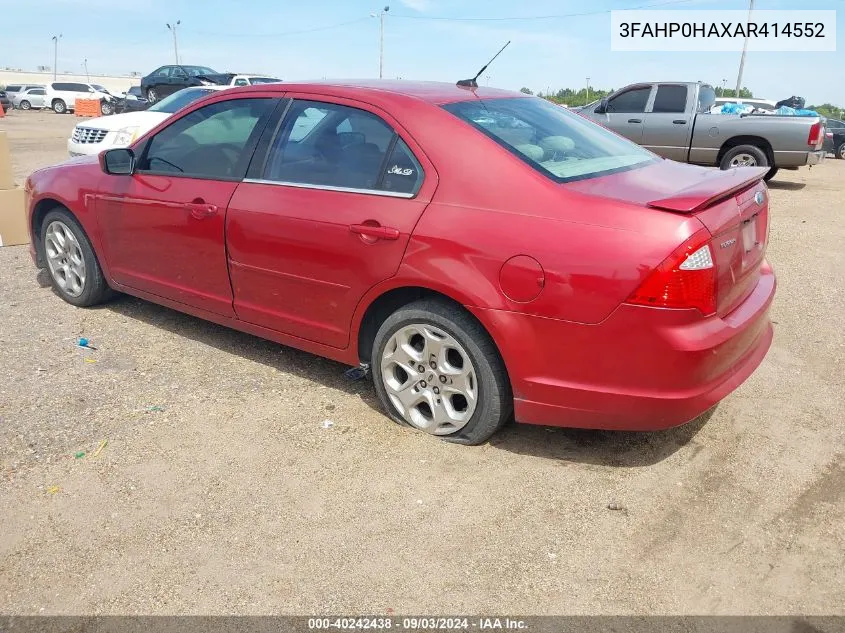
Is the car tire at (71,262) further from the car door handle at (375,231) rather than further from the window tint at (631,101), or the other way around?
the window tint at (631,101)

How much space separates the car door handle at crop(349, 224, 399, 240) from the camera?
126 inches

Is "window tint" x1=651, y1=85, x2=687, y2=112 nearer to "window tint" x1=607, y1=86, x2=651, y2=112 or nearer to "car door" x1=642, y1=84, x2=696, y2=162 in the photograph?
"car door" x1=642, y1=84, x2=696, y2=162

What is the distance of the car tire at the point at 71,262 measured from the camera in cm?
491

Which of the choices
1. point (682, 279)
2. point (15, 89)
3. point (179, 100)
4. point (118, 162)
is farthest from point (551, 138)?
point (15, 89)

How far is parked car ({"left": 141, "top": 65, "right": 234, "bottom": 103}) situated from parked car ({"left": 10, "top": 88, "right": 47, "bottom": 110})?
1891 centimetres

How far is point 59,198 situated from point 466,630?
4182 millimetres

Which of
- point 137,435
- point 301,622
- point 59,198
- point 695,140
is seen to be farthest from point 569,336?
point 695,140

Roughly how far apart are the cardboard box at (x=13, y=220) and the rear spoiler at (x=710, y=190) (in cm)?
647

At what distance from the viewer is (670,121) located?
40.7 feet

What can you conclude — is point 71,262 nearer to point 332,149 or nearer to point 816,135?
point 332,149

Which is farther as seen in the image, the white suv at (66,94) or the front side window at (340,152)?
the white suv at (66,94)

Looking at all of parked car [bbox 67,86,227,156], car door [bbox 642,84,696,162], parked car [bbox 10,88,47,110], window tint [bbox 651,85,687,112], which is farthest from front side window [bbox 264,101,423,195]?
parked car [bbox 10,88,47,110]

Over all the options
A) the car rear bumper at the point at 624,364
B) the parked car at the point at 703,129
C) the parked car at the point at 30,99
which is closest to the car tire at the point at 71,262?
the car rear bumper at the point at 624,364

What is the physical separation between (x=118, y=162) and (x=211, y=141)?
2.34 feet
